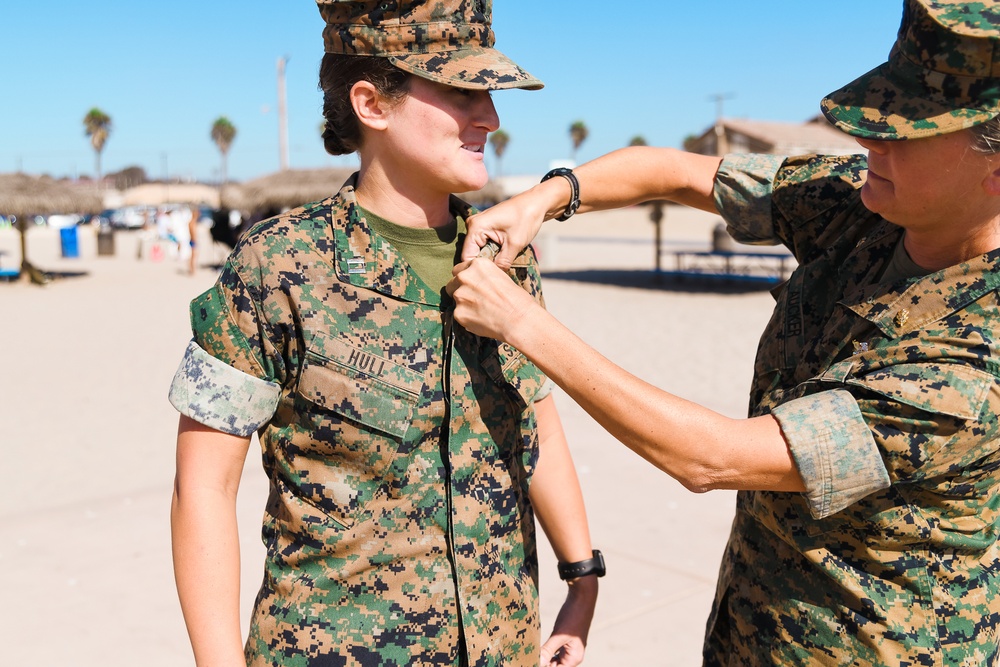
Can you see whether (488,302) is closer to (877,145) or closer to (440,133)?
(440,133)

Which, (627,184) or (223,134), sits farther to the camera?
(223,134)

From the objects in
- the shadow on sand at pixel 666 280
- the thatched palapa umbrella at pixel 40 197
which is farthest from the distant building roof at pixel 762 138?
the thatched palapa umbrella at pixel 40 197

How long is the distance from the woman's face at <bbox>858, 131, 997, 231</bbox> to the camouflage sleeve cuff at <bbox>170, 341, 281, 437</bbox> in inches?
50.3

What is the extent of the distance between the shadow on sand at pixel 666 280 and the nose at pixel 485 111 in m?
16.0

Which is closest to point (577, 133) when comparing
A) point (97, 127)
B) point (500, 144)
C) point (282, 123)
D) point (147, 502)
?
point (500, 144)

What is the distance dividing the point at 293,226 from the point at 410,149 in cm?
29

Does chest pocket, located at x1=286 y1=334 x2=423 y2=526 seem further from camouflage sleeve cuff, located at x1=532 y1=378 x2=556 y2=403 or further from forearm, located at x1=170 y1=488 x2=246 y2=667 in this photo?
camouflage sleeve cuff, located at x1=532 y1=378 x2=556 y2=403


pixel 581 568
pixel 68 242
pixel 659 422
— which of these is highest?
pixel 659 422

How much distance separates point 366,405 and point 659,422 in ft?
1.91

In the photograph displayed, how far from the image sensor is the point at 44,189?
75.0ft

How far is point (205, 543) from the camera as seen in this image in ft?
5.64

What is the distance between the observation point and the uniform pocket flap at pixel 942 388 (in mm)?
1634

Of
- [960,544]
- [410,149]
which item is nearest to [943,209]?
[960,544]

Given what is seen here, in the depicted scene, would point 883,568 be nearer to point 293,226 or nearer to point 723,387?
point 293,226
